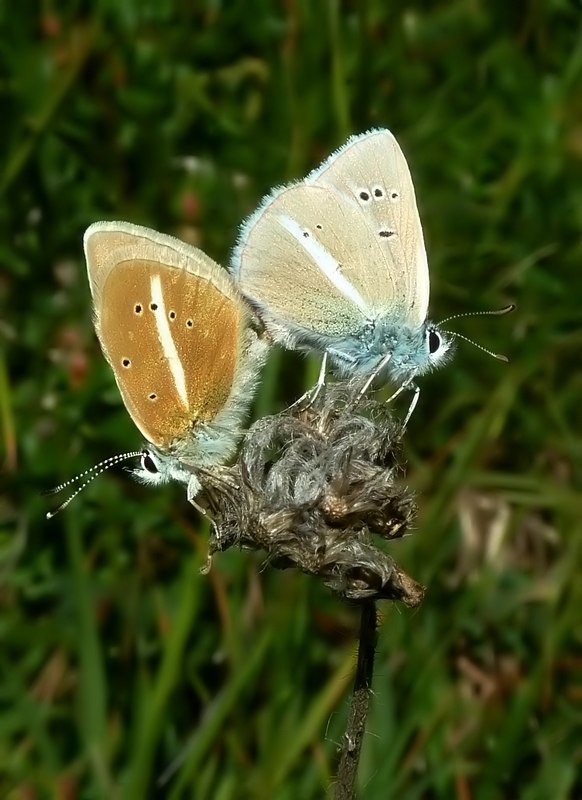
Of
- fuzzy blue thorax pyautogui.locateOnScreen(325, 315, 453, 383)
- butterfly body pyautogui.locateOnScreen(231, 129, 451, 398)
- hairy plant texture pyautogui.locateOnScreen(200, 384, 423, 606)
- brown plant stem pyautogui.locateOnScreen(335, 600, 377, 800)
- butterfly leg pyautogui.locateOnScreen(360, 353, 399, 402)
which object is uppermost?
butterfly body pyautogui.locateOnScreen(231, 129, 451, 398)

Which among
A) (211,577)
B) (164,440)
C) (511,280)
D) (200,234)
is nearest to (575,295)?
(511,280)

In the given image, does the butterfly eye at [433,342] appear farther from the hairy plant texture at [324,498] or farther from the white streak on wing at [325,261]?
the hairy plant texture at [324,498]

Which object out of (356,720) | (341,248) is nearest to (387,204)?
(341,248)

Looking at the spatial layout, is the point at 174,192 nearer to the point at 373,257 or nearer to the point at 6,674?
the point at 373,257

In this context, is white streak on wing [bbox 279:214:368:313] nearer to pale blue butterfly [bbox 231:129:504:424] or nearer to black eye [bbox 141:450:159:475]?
pale blue butterfly [bbox 231:129:504:424]

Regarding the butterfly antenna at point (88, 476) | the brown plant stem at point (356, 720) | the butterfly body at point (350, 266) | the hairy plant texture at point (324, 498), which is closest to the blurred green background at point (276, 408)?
the butterfly antenna at point (88, 476)

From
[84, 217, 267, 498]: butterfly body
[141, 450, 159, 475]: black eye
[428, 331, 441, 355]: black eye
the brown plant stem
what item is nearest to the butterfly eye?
[428, 331, 441, 355]: black eye
